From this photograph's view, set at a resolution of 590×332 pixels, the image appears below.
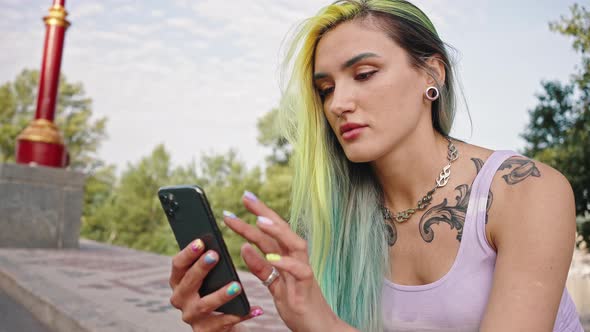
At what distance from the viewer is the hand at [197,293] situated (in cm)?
122

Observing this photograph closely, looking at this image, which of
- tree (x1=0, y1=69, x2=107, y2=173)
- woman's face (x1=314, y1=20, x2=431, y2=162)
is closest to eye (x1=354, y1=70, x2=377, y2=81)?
woman's face (x1=314, y1=20, x2=431, y2=162)

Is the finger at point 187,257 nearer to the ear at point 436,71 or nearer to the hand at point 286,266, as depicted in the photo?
the hand at point 286,266

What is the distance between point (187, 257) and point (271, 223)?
0.28m

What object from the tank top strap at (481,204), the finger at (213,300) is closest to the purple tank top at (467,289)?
the tank top strap at (481,204)

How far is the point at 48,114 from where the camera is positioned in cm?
805

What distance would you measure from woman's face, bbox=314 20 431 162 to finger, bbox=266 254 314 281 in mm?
702

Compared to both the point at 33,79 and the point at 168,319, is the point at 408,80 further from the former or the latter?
the point at 33,79

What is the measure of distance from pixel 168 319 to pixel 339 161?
1929 mm

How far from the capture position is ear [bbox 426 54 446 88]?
185 centimetres

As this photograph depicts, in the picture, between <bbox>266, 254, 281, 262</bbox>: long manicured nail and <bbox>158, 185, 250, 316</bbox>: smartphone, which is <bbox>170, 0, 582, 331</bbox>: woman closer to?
<bbox>158, 185, 250, 316</bbox>: smartphone

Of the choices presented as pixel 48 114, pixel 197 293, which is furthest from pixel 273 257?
pixel 48 114

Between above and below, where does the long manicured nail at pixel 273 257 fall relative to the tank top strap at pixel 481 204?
below

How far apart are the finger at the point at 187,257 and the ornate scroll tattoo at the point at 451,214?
34.6 inches

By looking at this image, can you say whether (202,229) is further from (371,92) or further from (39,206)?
(39,206)
